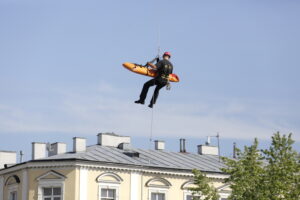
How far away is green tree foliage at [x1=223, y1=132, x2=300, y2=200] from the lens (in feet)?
170

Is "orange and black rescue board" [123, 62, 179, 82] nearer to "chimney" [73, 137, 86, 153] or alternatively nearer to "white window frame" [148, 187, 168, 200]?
"chimney" [73, 137, 86, 153]

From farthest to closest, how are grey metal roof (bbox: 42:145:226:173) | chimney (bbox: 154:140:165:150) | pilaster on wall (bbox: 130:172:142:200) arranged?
1. chimney (bbox: 154:140:165:150)
2. pilaster on wall (bbox: 130:172:142:200)
3. grey metal roof (bbox: 42:145:226:173)

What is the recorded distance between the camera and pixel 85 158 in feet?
203

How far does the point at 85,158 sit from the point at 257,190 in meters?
14.6

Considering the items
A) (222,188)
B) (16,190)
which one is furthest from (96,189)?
(222,188)

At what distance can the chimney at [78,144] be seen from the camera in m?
64.1

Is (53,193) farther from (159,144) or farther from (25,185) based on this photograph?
(159,144)

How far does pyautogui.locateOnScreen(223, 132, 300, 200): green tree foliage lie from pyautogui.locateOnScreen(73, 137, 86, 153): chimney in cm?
1412

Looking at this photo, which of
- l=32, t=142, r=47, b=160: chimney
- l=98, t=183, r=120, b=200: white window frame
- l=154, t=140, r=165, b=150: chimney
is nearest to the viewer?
→ l=98, t=183, r=120, b=200: white window frame

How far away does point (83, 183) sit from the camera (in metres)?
61.0

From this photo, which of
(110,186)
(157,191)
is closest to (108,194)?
(110,186)

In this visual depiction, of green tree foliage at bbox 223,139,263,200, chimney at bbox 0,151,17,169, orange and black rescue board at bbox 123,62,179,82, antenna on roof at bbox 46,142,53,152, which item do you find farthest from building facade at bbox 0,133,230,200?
orange and black rescue board at bbox 123,62,179,82

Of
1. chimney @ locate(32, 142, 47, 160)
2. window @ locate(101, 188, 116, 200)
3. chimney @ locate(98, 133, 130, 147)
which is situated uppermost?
chimney @ locate(98, 133, 130, 147)

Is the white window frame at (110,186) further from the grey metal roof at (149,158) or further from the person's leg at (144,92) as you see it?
the person's leg at (144,92)
